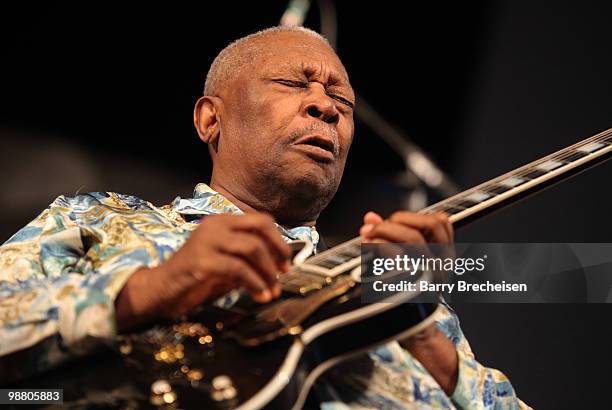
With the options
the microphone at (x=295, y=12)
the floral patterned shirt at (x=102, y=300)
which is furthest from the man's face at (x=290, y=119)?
the microphone at (x=295, y=12)

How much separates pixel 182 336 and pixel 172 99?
1448 mm

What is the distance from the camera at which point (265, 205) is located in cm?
170

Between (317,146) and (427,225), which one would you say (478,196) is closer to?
(427,225)

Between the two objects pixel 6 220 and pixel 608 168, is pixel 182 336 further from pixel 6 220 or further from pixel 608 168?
pixel 608 168

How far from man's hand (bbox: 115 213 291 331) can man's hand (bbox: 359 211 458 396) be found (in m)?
0.22

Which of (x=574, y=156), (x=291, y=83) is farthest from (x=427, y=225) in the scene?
(x=291, y=83)

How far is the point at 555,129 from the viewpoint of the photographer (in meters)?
2.29

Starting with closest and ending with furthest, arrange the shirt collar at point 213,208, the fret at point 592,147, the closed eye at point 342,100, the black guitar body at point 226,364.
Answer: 1. the black guitar body at point 226,364
2. the fret at point 592,147
3. the shirt collar at point 213,208
4. the closed eye at point 342,100

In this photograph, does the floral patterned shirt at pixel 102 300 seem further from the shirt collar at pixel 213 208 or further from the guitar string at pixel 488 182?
the guitar string at pixel 488 182

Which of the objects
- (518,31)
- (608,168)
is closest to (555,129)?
(608,168)

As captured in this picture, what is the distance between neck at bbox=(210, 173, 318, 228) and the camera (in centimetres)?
169

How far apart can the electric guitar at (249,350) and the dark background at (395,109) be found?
104 centimetres

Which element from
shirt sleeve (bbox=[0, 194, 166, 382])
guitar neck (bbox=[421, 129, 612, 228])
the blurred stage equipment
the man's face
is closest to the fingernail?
guitar neck (bbox=[421, 129, 612, 228])

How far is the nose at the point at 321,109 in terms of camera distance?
1676 millimetres
